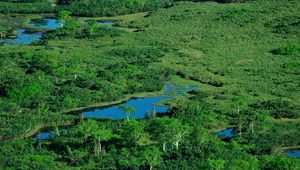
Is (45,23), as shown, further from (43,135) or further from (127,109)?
(43,135)

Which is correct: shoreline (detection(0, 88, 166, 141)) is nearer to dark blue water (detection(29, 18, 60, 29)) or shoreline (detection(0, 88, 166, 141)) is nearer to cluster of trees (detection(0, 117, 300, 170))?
cluster of trees (detection(0, 117, 300, 170))

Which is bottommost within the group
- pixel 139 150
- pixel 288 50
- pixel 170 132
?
pixel 139 150

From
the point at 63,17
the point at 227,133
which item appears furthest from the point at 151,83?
the point at 63,17

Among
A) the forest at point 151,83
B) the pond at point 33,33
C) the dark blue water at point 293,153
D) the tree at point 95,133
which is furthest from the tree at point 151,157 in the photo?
the pond at point 33,33

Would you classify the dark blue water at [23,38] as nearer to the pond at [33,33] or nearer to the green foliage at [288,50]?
the pond at [33,33]

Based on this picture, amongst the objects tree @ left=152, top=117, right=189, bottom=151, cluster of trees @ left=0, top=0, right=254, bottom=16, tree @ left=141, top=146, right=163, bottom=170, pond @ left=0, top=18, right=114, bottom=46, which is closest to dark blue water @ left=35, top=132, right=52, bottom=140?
tree @ left=152, top=117, right=189, bottom=151

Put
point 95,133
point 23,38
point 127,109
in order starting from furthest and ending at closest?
point 23,38, point 127,109, point 95,133
